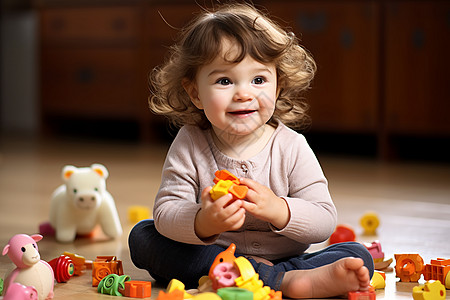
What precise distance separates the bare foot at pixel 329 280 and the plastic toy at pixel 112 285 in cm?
23

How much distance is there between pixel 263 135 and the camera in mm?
1145

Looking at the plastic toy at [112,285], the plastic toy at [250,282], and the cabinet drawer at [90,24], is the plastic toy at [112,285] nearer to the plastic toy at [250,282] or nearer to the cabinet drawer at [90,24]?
the plastic toy at [250,282]

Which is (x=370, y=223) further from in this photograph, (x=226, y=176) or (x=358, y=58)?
(x=358, y=58)

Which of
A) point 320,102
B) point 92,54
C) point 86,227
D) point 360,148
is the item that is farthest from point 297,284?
point 92,54

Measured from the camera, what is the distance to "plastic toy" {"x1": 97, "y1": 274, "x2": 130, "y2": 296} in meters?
1.07

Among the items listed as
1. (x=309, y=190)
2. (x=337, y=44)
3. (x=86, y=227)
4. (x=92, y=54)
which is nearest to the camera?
(x=309, y=190)

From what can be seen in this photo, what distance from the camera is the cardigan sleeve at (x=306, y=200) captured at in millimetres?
1040

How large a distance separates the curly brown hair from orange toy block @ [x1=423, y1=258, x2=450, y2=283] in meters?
0.32

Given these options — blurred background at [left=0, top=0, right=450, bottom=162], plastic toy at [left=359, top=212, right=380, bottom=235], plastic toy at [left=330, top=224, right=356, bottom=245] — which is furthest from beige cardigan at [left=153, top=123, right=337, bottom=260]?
blurred background at [left=0, top=0, right=450, bottom=162]

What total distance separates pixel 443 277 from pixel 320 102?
1813 millimetres

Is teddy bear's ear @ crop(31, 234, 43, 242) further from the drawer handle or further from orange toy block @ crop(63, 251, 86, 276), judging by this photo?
the drawer handle

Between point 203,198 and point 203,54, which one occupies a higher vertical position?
point 203,54

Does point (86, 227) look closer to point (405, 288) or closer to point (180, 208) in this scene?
point (180, 208)

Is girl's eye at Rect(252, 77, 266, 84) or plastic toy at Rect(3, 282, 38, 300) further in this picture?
girl's eye at Rect(252, 77, 266, 84)
